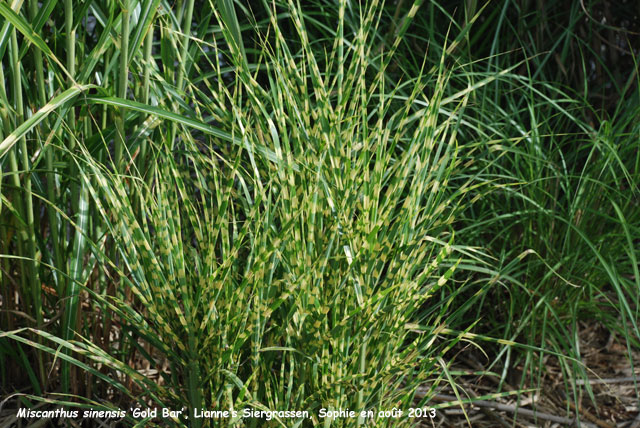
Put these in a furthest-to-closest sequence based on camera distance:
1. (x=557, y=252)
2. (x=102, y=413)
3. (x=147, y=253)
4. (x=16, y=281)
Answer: (x=557, y=252)
(x=16, y=281)
(x=102, y=413)
(x=147, y=253)

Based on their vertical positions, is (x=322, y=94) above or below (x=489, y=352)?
above

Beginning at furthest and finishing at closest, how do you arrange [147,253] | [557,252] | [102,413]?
[557,252], [102,413], [147,253]

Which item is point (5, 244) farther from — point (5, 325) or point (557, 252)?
point (557, 252)

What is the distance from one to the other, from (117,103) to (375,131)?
0.31m

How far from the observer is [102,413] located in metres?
0.95

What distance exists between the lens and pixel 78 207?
0.97m

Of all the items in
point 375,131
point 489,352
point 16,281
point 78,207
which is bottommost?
point 489,352

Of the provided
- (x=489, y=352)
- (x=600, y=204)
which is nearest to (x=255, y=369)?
(x=489, y=352)

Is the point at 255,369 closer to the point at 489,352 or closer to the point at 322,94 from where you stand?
the point at 322,94

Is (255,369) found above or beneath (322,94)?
beneath

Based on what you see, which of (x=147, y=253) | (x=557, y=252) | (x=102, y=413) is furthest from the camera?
(x=557, y=252)

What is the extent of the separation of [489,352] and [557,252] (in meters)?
0.24

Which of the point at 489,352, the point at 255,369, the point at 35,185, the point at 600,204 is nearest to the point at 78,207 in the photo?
the point at 35,185

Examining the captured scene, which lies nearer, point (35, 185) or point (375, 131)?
point (375, 131)
